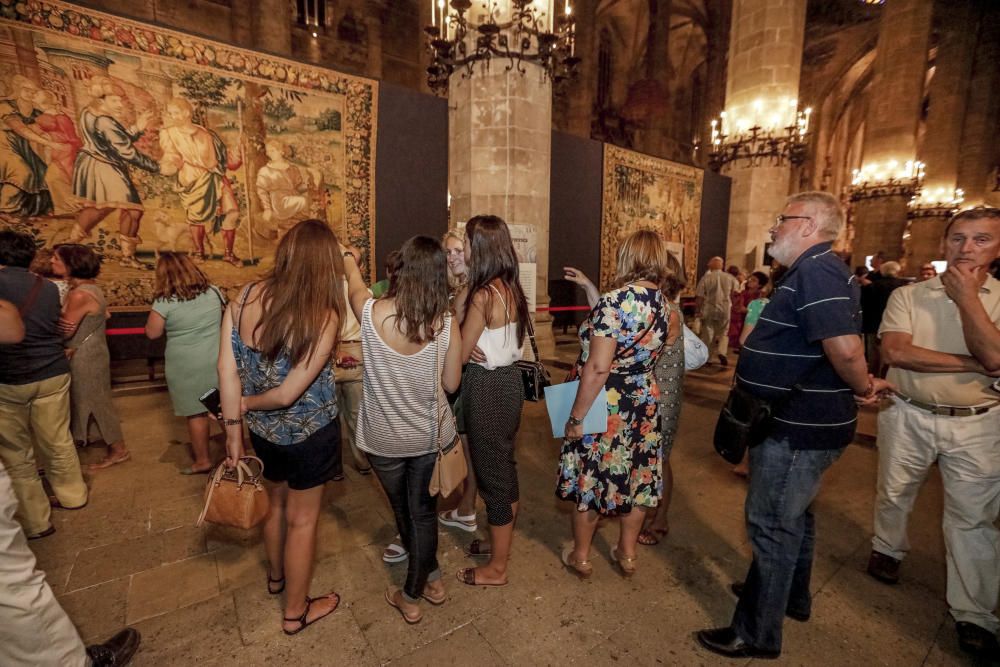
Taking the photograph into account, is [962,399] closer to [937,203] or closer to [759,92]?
[759,92]

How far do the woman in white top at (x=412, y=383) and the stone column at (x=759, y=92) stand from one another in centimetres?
1067

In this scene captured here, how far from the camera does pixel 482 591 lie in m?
2.26

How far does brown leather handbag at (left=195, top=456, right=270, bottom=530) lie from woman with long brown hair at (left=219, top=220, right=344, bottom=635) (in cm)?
7

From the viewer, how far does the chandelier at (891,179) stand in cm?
1295

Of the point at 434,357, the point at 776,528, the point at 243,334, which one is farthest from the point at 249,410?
the point at 776,528

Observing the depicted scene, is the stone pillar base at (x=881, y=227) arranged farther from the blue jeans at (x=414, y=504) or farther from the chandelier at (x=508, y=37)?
the blue jeans at (x=414, y=504)

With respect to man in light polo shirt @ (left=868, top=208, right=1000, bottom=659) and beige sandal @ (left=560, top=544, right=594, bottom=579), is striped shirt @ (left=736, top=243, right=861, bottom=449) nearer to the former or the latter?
man in light polo shirt @ (left=868, top=208, right=1000, bottom=659)

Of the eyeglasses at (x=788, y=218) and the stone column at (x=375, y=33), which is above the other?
the stone column at (x=375, y=33)

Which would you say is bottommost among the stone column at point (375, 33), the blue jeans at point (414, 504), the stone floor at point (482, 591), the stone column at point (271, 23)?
the stone floor at point (482, 591)

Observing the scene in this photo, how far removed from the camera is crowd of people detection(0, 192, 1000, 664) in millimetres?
1682

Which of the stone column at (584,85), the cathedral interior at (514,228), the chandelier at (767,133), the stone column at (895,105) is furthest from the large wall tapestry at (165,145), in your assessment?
the stone column at (895,105)

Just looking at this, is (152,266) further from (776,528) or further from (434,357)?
(776,528)

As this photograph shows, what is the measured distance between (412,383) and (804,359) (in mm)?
1498

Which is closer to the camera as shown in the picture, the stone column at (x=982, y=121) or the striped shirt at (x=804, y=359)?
the striped shirt at (x=804, y=359)
